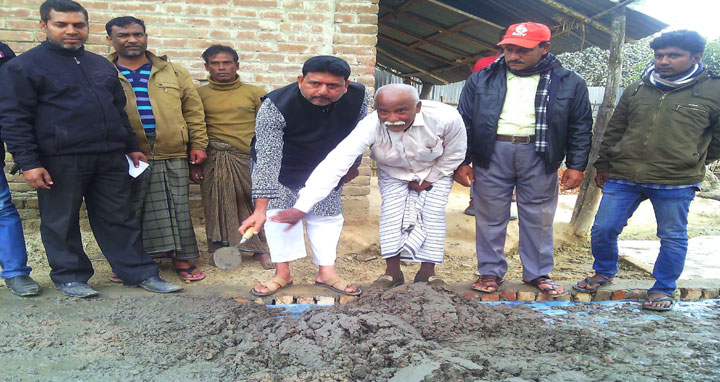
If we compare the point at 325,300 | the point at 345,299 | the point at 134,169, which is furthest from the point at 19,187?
the point at 345,299

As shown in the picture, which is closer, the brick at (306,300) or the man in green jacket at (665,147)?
the man in green jacket at (665,147)

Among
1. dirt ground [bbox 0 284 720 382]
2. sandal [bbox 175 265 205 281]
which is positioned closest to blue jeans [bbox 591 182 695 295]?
dirt ground [bbox 0 284 720 382]

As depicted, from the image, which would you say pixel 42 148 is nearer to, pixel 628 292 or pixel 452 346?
pixel 452 346

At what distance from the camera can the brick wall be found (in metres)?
4.25

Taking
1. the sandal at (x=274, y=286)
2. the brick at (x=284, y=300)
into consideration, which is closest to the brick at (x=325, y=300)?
the brick at (x=284, y=300)

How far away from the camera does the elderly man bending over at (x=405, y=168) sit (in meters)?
2.86

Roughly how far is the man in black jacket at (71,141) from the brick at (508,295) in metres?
2.16

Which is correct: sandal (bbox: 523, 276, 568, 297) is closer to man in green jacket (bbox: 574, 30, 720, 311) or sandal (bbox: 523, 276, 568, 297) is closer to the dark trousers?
man in green jacket (bbox: 574, 30, 720, 311)

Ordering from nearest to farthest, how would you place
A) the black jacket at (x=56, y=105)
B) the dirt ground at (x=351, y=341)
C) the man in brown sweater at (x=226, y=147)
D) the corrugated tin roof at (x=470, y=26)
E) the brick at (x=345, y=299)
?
the dirt ground at (x=351, y=341) < the black jacket at (x=56, y=105) < the brick at (x=345, y=299) < the man in brown sweater at (x=226, y=147) < the corrugated tin roof at (x=470, y=26)

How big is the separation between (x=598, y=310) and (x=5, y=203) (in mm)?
3731

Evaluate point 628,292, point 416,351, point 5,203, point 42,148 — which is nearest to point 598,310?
point 628,292

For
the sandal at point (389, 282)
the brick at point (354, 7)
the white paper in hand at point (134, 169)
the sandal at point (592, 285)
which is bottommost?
the sandal at point (389, 282)

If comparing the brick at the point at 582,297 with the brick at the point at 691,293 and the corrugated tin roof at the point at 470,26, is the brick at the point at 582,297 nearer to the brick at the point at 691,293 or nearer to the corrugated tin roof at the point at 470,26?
the brick at the point at 691,293

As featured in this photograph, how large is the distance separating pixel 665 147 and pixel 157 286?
3286mm
